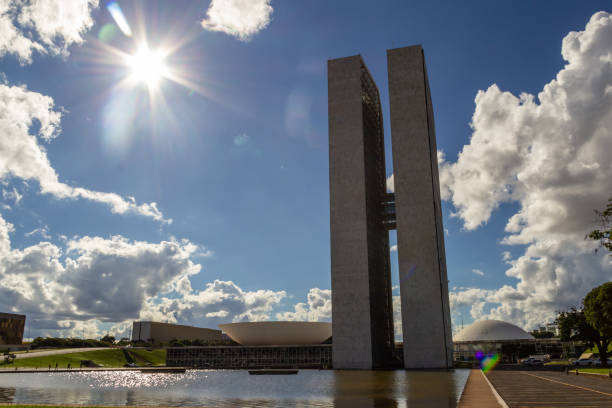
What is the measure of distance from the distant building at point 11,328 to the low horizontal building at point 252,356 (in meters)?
40.1

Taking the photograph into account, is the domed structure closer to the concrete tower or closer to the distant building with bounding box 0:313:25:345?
the concrete tower

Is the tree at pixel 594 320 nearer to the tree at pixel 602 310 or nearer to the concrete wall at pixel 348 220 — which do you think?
the tree at pixel 602 310

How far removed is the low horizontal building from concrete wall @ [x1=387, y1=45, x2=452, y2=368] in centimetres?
1143

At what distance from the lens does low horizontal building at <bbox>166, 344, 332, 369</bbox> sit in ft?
192

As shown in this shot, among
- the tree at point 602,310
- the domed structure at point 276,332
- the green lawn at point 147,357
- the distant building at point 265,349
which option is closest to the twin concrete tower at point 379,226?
the distant building at point 265,349

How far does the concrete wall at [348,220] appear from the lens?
172 feet

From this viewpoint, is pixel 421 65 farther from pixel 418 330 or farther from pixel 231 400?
pixel 231 400

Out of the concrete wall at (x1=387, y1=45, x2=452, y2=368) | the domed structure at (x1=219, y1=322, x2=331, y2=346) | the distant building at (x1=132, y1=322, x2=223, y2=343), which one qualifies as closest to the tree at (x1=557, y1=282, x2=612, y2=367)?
the concrete wall at (x1=387, y1=45, x2=452, y2=368)

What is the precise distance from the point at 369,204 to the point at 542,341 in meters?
45.6

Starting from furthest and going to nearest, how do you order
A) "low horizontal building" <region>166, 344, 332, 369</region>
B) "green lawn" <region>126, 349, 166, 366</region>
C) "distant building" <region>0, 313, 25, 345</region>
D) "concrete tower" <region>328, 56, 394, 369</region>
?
"distant building" <region>0, 313, 25, 345</region>, "green lawn" <region>126, 349, 166, 366</region>, "low horizontal building" <region>166, 344, 332, 369</region>, "concrete tower" <region>328, 56, 394, 369</region>

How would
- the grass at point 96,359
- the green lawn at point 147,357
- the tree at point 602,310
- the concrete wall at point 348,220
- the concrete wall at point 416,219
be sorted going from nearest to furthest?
the tree at point 602,310, the concrete wall at point 416,219, the concrete wall at point 348,220, the grass at point 96,359, the green lawn at point 147,357

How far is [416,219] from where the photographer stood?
2133 inches

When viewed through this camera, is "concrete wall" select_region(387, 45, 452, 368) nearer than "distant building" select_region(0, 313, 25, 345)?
Yes

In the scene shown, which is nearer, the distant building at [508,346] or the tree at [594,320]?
the tree at [594,320]
